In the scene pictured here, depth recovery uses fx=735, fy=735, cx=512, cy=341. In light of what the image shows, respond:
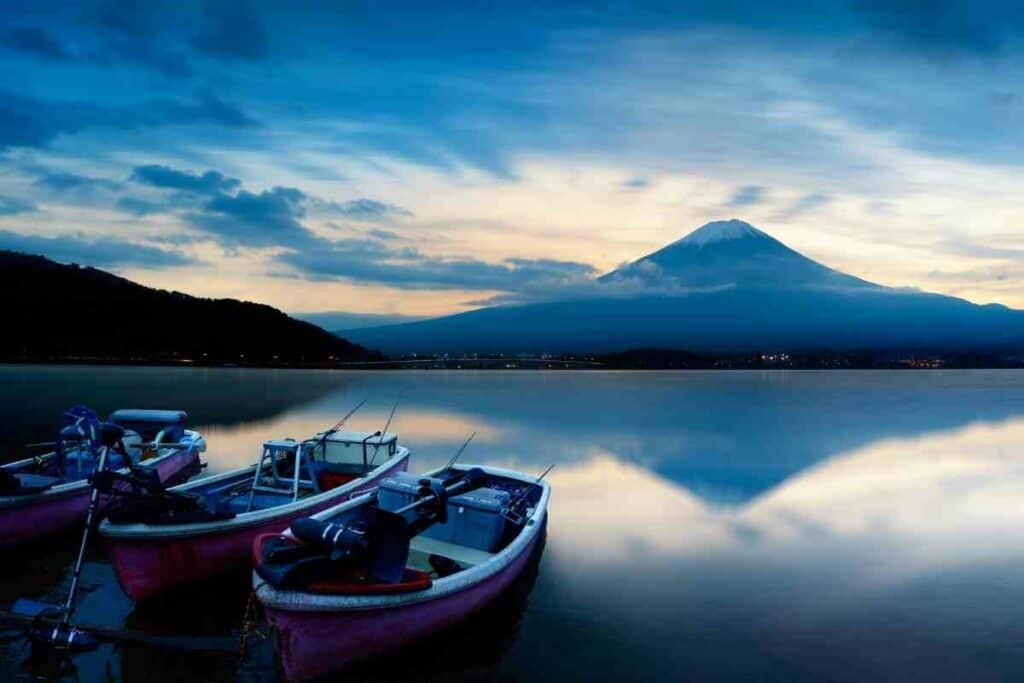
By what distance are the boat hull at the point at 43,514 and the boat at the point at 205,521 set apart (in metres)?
2.42

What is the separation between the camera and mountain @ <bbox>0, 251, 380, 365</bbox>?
443 feet

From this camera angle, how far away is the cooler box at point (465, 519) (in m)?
10.9

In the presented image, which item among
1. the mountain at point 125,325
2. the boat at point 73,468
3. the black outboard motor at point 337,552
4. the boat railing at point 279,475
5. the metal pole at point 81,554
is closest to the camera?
the black outboard motor at point 337,552

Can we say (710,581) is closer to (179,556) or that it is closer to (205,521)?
(205,521)

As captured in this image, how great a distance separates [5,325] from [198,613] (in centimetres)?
15161

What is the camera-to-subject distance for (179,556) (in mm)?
10000

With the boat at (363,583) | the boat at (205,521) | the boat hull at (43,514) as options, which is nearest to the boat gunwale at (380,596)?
the boat at (363,583)

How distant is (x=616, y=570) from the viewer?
1335 centimetres

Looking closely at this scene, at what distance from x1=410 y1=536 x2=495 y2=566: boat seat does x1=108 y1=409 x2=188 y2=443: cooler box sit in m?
10.9

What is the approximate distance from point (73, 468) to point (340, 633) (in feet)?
35.2

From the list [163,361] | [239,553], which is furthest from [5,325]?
[239,553]

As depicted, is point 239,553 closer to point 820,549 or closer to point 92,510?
point 92,510

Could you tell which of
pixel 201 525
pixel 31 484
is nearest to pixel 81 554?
pixel 201 525

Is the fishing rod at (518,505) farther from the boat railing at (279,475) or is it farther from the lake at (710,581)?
the boat railing at (279,475)
